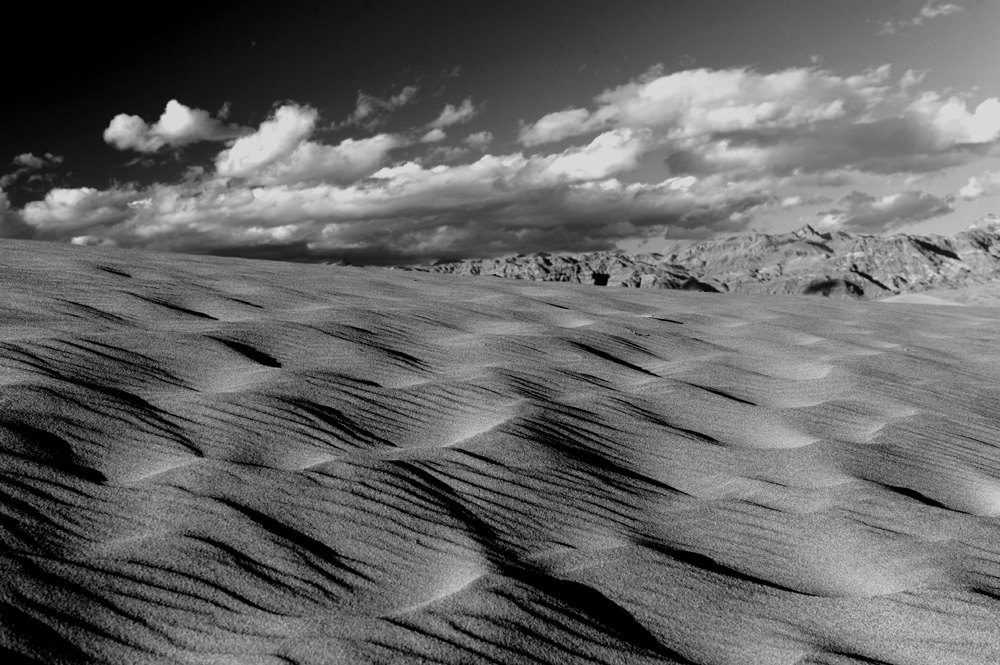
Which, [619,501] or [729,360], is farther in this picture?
[729,360]

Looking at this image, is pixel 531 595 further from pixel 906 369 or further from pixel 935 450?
pixel 906 369

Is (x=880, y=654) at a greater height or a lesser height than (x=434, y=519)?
lesser

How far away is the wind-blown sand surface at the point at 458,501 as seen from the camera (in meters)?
1.42

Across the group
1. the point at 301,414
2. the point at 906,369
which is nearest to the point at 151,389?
the point at 301,414

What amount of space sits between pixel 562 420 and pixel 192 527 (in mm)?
1319

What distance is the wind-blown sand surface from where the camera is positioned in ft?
4.66

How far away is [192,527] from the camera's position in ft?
5.38

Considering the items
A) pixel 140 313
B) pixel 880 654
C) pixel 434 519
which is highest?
pixel 140 313

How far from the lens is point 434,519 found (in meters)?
1.83

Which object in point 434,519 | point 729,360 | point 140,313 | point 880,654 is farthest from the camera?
point 729,360

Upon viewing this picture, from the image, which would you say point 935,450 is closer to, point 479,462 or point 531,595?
point 479,462

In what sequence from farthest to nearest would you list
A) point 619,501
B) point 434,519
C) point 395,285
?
1. point 395,285
2. point 619,501
3. point 434,519

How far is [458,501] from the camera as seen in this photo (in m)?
1.95

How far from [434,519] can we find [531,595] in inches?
14.1
